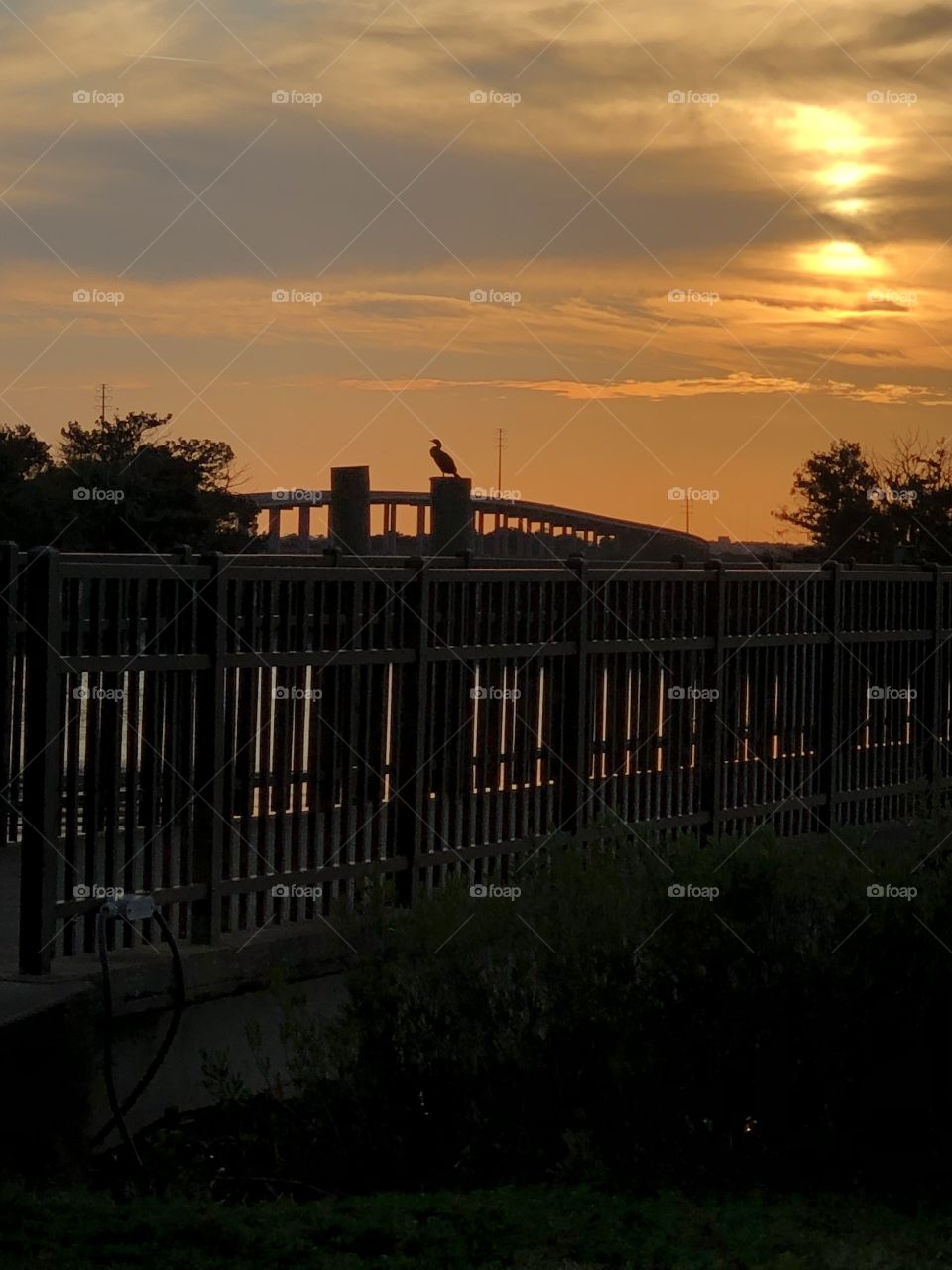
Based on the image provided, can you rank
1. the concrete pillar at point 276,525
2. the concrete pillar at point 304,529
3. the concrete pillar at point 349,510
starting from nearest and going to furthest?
the concrete pillar at point 349,510
the concrete pillar at point 304,529
the concrete pillar at point 276,525

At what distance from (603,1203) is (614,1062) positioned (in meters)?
0.59

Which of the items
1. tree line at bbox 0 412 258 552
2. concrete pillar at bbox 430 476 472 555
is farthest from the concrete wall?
tree line at bbox 0 412 258 552

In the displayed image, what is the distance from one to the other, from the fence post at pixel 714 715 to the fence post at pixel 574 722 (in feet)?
5.40

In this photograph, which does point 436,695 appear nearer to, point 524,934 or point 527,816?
point 527,816

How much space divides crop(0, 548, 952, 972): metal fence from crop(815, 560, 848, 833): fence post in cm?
53

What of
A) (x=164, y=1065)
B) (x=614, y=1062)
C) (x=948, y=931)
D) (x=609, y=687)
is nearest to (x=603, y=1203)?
(x=614, y=1062)

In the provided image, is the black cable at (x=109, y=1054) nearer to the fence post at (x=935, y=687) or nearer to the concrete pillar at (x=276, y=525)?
the fence post at (x=935, y=687)

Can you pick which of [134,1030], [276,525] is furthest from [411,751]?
[276,525]

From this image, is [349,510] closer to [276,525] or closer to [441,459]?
[441,459]

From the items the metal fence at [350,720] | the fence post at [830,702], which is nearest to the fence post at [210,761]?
the metal fence at [350,720]

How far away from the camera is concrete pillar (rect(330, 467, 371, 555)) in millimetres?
13031

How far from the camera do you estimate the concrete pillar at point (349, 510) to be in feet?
42.8

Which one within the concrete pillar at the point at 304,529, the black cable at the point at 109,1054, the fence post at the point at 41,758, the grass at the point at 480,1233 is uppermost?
the concrete pillar at the point at 304,529

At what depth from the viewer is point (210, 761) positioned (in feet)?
26.6
